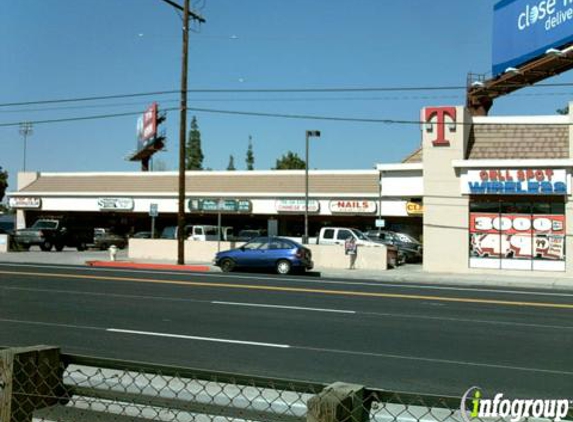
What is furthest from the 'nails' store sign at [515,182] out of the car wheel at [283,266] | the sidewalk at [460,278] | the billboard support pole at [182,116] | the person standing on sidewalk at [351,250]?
the billboard support pole at [182,116]

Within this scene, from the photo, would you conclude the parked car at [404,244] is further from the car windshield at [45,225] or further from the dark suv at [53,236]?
the car windshield at [45,225]

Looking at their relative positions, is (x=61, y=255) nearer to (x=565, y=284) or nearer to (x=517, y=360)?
(x=565, y=284)

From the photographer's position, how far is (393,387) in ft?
23.5

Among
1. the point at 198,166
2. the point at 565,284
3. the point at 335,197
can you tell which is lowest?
the point at 565,284

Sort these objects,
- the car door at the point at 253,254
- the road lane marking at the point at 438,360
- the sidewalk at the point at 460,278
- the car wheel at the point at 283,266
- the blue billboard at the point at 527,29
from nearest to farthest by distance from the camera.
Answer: the road lane marking at the point at 438,360 < the sidewalk at the point at 460,278 < the car wheel at the point at 283,266 < the car door at the point at 253,254 < the blue billboard at the point at 527,29

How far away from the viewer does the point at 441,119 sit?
86.7 ft

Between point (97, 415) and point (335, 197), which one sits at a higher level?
point (335, 197)

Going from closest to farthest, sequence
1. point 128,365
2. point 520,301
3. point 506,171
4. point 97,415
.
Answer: point 128,365
point 97,415
point 520,301
point 506,171

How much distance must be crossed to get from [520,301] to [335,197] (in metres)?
28.4

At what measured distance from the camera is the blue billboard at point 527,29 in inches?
1407

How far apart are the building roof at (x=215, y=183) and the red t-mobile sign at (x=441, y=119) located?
16785 millimetres

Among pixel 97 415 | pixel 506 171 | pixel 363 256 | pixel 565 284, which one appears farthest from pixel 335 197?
pixel 97 415

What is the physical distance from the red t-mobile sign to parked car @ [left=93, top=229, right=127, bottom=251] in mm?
25566

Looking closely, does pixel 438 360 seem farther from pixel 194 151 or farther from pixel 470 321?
pixel 194 151
